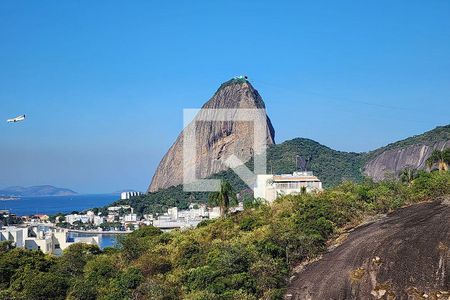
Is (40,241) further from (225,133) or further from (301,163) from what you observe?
(225,133)

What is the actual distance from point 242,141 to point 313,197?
10674cm

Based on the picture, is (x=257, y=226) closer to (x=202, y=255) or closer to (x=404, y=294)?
(x=202, y=255)

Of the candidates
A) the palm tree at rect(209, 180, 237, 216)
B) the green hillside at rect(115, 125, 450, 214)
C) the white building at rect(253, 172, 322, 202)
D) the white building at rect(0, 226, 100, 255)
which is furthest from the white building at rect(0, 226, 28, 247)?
the green hillside at rect(115, 125, 450, 214)

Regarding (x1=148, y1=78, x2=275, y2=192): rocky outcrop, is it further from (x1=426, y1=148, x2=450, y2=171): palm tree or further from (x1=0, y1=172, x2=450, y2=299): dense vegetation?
(x1=0, y1=172, x2=450, y2=299): dense vegetation

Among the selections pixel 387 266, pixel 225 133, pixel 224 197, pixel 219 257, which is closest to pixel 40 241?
pixel 224 197

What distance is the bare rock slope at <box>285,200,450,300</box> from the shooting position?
17.4m

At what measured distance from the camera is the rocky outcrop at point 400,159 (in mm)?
91312

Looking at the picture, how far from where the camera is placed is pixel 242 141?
137 metres

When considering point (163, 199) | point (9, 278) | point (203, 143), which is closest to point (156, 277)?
point (9, 278)

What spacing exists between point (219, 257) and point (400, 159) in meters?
84.9

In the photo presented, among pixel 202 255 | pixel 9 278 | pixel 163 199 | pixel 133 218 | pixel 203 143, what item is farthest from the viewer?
pixel 203 143

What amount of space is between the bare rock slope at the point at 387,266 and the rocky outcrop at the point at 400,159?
221ft

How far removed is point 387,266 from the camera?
18.9 m

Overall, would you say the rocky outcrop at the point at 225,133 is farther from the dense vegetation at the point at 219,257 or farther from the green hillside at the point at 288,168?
the dense vegetation at the point at 219,257
